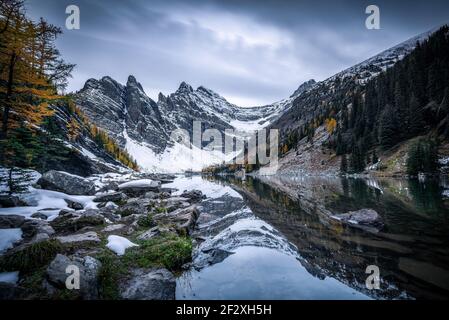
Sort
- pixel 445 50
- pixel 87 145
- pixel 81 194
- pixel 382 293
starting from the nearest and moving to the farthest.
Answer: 1. pixel 382 293
2. pixel 81 194
3. pixel 445 50
4. pixel 87 145

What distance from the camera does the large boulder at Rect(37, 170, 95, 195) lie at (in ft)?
63.2

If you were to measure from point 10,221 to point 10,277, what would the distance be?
19.5 feet

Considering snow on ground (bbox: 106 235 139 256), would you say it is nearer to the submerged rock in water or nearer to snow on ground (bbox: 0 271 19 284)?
→ snow on ground (bbox: 0 271 19 284)

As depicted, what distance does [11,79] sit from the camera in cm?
1523

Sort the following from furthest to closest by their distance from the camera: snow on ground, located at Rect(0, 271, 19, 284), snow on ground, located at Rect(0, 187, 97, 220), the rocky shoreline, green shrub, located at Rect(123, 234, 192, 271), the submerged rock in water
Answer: the submerged rock in water
snow on ground, located at Rect(0, 187, 97, 220)
green shrub, located at Rect(123, 234, 192, 271)
snow on ground, located at Rect(0, 271, 19, 284)
the rocky shoreline

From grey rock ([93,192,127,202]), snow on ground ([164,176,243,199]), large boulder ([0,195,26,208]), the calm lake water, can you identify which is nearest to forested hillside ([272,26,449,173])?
snow on ground ([164,176,243,199])

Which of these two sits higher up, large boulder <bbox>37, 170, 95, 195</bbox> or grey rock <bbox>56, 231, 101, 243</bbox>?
large boulder <bbox>37, 170, 95, 195</bbox>

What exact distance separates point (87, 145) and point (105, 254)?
118830 millimetres

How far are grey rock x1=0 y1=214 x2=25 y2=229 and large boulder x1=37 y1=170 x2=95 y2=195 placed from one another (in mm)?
9427

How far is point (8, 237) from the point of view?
898 centimetres

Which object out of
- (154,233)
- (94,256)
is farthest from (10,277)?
(154,233)

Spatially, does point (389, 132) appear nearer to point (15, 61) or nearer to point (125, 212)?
point (125, 212)

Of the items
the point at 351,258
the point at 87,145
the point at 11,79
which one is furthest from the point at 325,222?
the point at 87,145
